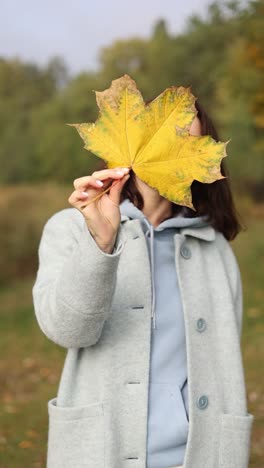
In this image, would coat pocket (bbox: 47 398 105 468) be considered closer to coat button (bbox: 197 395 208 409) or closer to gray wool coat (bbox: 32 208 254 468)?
gray wool coat (bbox: 32 208 254 468)

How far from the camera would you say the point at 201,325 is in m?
2.51

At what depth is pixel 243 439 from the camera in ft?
8.38

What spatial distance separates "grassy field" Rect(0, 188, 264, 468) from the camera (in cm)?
639

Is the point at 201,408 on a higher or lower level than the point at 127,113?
lower

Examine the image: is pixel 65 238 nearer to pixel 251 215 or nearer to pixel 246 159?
pixel 251 215

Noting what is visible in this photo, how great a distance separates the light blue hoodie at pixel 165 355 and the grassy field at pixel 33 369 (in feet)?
11.1

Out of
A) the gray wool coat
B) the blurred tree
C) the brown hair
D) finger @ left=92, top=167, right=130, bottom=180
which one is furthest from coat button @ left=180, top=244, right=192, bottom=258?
the blurred tree

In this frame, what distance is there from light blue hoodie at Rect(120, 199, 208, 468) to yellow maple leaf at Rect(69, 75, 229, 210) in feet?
1.47

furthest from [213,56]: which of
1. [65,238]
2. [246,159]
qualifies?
[65,238]

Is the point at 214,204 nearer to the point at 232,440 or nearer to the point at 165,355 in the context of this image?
the point at 165,355

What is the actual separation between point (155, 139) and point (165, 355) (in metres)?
0.70

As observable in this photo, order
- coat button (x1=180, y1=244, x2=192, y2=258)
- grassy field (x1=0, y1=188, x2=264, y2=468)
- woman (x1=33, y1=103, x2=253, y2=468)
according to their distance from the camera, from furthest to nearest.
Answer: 1. grassy field (x1=0, y1=188, x2=264, y2=468)
2. coat button (x1=180, y1=244, x2=192, y2=258)
3. woman (x1=33, y1=103, x2=253, y2=468)

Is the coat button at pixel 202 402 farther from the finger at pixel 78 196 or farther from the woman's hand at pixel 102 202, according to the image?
the finger at pixel 78 196

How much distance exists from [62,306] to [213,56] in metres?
26.5
